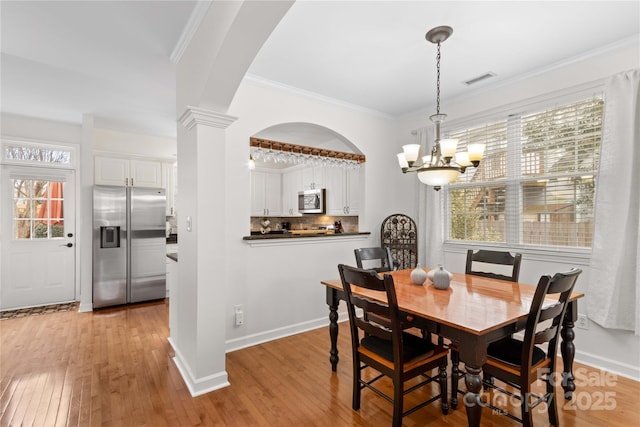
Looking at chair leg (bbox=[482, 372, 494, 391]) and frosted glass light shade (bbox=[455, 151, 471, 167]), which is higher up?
frosted glass light shade (bbox=[455, 151, 471, 167])

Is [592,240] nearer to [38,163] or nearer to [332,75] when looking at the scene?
[332,75]

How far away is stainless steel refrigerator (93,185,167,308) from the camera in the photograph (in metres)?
4.45

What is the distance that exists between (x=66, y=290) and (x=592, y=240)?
6471 millimetres

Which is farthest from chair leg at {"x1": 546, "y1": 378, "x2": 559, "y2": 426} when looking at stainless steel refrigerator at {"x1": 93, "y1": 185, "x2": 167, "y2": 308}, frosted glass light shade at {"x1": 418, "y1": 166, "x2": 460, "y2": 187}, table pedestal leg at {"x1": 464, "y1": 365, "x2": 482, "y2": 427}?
stainless steel refrigerator at {"x1": 93, "y1": 185, "x2": 167, "y2": 308}

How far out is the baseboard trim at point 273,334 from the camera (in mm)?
3029

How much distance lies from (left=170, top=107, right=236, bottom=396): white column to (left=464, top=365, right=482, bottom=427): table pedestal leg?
5.56 ft

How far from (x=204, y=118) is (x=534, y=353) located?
2.62 m

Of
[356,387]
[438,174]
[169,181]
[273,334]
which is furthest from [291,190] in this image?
[356,387]

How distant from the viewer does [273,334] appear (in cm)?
328

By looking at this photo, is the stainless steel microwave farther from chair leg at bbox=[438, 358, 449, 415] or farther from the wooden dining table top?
chair leg at bbox=[438, 358, 449, 415]

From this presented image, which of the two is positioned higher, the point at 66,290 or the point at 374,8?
the point at 374,8

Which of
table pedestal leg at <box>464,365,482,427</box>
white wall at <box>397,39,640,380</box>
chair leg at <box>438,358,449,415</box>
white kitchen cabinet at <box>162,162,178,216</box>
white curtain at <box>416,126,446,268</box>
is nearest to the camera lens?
table pedestal leg at <box>464,365,482,427</box>

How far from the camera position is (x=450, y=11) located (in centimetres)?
219

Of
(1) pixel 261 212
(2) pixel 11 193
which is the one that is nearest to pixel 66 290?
(2) pixel 11 193
